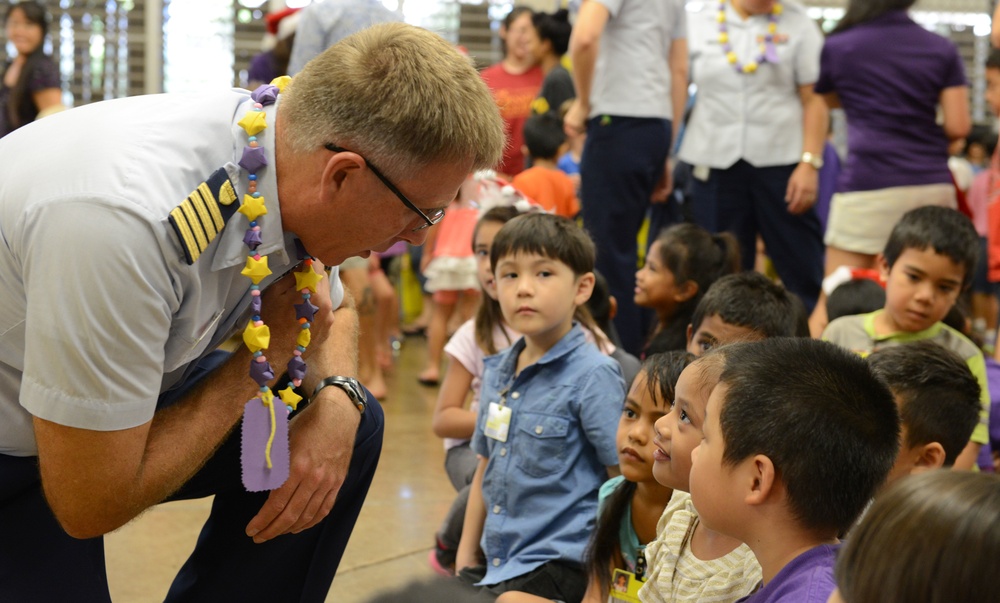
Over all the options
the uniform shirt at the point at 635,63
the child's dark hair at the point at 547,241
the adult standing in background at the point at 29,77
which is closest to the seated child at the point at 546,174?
the uniform shirt at the point at 635,63

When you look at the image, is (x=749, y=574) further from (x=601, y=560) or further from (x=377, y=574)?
(x=377, y=574)

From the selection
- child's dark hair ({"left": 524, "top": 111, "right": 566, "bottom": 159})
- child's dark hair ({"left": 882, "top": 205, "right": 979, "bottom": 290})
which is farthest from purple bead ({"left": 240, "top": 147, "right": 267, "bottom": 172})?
child's dark hair ({"left": 524, "top": 111, "right": 566, "bottom": 159})

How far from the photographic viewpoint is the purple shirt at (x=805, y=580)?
139 cm

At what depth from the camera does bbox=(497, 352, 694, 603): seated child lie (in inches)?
82.0

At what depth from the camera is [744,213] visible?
4090mm

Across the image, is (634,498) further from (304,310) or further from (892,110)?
(892,110)

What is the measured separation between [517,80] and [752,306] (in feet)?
11.7

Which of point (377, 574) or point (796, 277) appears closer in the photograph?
point (377, 574)

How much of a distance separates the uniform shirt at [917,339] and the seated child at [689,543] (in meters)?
1.14

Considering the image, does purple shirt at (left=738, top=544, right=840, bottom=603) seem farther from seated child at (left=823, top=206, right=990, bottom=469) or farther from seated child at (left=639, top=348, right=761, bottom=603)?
seated child at (left=823, top=206, right=990, bottom=469)

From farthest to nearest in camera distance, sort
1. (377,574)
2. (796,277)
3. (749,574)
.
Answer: (796,277), (377,574), (749,574)

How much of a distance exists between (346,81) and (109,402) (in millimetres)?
566

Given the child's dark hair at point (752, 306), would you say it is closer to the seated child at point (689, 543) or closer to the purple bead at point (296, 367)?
the seated child at point (689, 543)

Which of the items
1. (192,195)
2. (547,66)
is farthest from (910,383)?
(547,66)
